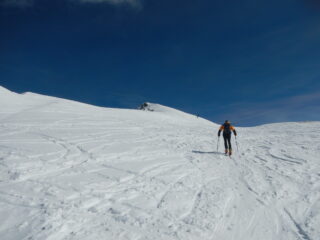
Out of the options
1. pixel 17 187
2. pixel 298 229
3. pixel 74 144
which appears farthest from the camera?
pixel 74 144

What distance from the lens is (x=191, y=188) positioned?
21.0 ft

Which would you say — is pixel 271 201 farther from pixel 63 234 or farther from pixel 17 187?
pixel 17 187

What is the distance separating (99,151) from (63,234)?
594 cm

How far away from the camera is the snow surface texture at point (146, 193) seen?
4.17 m

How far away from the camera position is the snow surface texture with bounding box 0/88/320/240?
417cm

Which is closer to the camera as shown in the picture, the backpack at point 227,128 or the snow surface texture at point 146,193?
the snow surface texture at point 146,193

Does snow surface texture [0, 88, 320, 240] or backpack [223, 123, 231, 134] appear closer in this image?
snow surface texture [0, 88, 320, 240]

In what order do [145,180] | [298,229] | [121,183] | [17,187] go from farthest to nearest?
[145,180] < [121,183] < [17,187] < [298,229]

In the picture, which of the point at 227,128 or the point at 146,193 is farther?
the point at 227,128

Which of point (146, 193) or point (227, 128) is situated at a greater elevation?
point (227, 128)

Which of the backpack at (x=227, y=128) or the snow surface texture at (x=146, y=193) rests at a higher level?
the backpack at (x=227, y=128)

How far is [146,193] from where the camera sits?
5.76 meters

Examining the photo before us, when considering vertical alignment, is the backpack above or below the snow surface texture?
above

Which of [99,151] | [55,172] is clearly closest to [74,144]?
[99,151]
